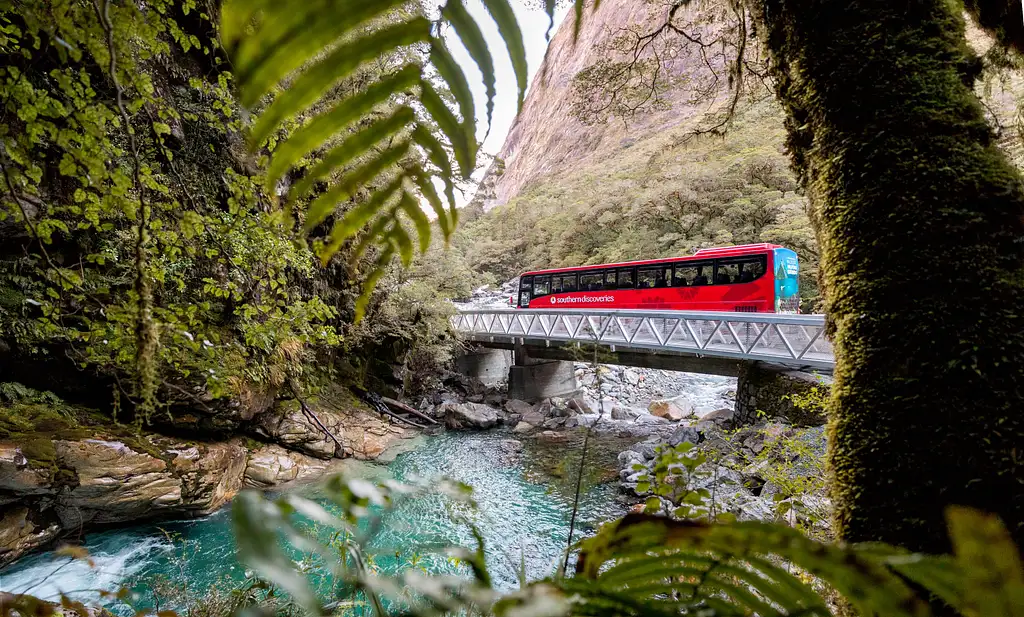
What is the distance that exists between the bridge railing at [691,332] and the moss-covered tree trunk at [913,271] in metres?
4.72

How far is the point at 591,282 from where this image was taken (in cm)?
1320

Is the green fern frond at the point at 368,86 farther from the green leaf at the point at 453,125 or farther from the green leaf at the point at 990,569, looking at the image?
the green leaf at the point at 990,569

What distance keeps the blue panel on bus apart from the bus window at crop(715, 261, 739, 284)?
828 millimetres

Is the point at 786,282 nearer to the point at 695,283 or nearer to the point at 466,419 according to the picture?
the point at 695,283

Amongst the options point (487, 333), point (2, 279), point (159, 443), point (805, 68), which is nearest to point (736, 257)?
point (487, 333)

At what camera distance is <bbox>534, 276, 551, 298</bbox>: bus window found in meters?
14.4

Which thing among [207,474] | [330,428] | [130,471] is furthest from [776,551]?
[330,428]

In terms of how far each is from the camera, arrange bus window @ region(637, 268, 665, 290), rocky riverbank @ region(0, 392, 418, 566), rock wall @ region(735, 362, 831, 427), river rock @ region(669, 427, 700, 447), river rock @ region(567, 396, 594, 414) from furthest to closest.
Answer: river rock @ region(567, 396, 594, 414) < bus window @ region(637, 268, 665, 290) < river rock @ region(669, 427, 700, 447) < rock wall @ region(735, 362, 831, 427) < rocky riverbank @ region(0, 392, 418, 566)

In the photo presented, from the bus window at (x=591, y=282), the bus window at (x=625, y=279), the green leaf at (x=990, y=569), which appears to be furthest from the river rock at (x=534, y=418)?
the green leaf at (x=990, y=569)

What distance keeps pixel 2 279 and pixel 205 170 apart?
2.56 metres

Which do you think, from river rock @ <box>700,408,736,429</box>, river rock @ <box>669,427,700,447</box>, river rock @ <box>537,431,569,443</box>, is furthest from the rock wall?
river rock @ <box>537,431,569,443</box>

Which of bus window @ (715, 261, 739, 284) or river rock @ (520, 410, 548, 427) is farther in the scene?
river rock @ (520, 410, 548, 427)

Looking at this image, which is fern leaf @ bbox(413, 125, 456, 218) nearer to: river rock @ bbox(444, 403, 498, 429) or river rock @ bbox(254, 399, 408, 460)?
river rock @ bbox(254, 399, 408, 460)

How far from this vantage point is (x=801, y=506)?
3.31 m
